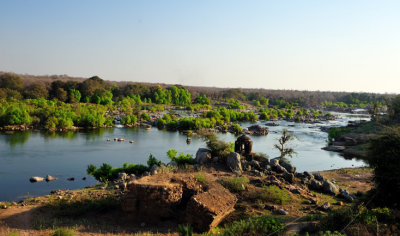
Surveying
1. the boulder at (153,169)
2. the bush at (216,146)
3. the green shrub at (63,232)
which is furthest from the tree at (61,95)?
the green shrub at (63,232)

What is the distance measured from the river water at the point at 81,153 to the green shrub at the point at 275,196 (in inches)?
433

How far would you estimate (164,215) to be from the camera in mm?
10391

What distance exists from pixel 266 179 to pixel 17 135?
28448 millimetres

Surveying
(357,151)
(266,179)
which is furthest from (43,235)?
(357,151)

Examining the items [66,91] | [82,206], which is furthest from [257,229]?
[66,91]

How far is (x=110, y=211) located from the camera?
11391 mm

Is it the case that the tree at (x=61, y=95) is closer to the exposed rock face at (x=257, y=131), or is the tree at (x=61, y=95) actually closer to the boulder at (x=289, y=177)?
the exposed rock face at (x=257, y=131)

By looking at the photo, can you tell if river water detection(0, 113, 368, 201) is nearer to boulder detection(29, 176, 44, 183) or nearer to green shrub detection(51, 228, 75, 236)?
boulder detection(29, 176, 44, 183)

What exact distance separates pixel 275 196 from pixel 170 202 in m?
4.58

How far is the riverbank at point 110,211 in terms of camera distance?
9.70 m

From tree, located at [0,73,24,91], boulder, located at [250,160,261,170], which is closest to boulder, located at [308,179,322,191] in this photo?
boulder, located at [250,160,261,170]

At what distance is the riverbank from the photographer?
9703mm

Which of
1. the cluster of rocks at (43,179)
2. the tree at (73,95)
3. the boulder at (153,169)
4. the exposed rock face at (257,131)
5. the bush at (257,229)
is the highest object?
the tree at (73,95)

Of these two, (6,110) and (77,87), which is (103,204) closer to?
(6,110)
